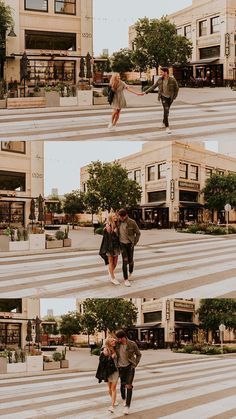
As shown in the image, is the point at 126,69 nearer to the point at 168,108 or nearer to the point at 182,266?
the point at 168,108

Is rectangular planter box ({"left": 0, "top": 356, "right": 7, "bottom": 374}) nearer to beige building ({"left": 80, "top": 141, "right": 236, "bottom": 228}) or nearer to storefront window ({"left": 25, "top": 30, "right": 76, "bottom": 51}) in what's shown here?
beige building ({"left": 80, "top": 141, "right": 236, "bottom": 228})

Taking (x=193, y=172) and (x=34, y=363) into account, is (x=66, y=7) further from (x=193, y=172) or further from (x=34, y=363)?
(x=34, y=363)

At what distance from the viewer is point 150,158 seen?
7.94m

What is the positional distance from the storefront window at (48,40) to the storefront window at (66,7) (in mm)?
298

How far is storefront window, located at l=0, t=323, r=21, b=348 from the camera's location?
9695 mm

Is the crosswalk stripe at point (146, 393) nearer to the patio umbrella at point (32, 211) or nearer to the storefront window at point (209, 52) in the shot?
the patio umbrella at point (32, 211)

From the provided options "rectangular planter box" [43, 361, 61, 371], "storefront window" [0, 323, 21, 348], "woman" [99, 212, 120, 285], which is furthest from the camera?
"storefront window" [0, 323, 21, 348]

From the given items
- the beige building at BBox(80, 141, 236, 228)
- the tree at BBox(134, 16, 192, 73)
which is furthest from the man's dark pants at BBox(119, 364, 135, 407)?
the tree at BBox(134, 16, 192, 73)

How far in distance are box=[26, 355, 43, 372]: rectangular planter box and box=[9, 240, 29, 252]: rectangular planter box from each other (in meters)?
2.10

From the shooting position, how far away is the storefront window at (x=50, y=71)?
25.6 ft

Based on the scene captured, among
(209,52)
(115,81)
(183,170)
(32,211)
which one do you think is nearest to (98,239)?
(32,211)

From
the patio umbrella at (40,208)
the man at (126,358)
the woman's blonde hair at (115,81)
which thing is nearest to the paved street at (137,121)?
the woman's blonde hair at (115,81)

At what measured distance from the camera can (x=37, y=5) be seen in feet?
26.1

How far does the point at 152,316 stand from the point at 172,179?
177 centimetres
